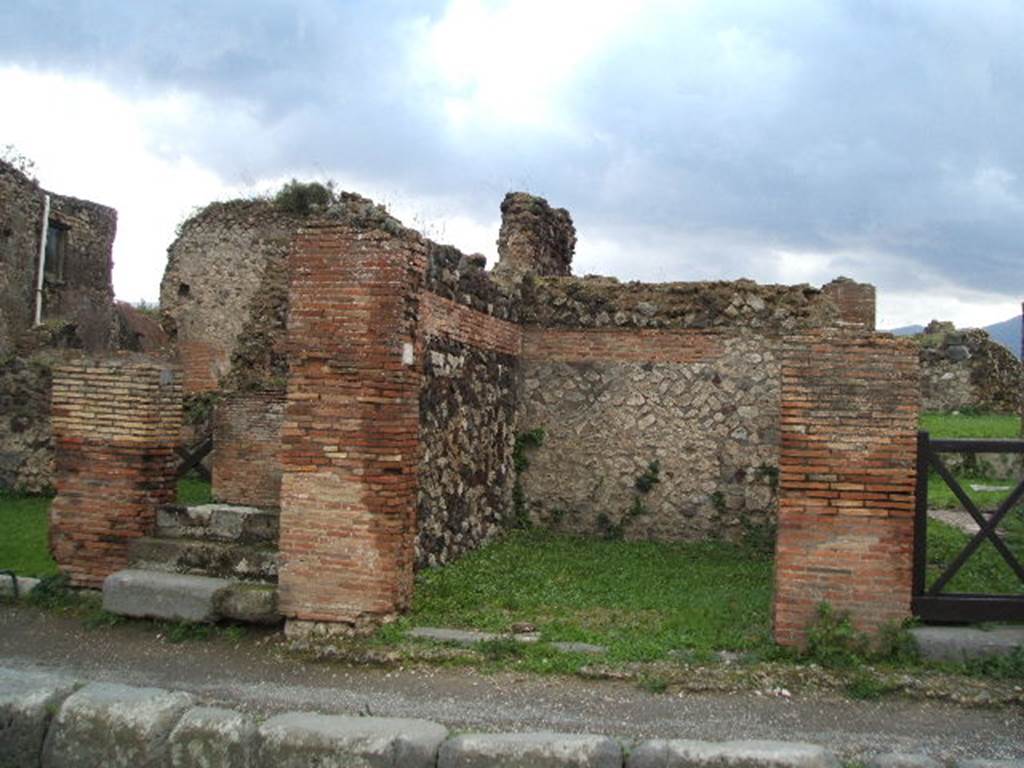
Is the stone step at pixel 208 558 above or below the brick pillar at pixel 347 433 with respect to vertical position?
below

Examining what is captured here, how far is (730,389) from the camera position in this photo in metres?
9.78

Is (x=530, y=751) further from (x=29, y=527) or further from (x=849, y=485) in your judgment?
(x=29, y=527)

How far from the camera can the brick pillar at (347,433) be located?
259 inches

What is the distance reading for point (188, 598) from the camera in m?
6.82

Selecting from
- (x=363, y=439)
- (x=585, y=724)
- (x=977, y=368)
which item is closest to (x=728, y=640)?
(x=585, y=724)

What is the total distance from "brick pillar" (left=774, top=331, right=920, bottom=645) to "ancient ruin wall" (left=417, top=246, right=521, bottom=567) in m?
3.01

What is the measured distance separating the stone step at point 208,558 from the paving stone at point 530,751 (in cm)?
281

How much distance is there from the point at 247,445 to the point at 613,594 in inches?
227

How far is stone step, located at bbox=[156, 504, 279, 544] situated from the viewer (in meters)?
7.35

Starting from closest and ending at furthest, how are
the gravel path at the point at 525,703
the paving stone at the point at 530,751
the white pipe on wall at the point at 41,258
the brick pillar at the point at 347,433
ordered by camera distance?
1. the paving stone at the point at 530,751
2. the gravel path at the point at 525,703
3. the brick pillar at the point at 347,433
4. the white pipe on wall at the point at 41,258

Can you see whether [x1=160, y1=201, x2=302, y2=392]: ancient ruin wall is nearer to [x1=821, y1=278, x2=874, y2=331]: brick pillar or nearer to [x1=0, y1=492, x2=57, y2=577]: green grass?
[x1=0, y1=492, x2=57, y2=577]: green grass

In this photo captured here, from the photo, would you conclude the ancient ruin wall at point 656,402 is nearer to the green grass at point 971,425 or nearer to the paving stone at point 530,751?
the green grass at point 971,425

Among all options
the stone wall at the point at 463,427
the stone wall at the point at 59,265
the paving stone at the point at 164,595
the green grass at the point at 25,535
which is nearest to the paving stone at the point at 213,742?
the paving stone at the point at 164,595

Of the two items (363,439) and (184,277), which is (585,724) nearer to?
(363,439)
